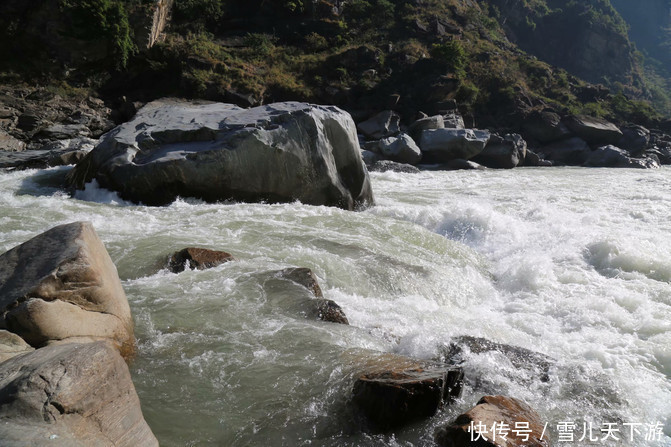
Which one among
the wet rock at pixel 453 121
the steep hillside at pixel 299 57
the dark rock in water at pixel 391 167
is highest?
the steep hillside at pixel 299 57

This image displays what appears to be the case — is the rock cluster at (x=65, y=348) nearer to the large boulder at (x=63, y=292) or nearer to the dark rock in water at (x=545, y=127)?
the large boulder at (x=63, y=292)

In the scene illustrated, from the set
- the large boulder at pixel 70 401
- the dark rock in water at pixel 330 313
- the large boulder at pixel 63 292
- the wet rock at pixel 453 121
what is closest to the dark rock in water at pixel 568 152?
the wet rock at pixel 453 121

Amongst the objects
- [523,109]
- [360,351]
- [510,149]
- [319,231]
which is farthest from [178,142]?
[523,109]

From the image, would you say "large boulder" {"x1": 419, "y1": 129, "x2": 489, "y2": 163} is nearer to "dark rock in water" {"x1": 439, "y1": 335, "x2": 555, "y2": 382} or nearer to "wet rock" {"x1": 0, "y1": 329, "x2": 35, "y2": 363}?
"dark rock in water" {"x1": 439, "y1": 335, "x2": 555, "y2": 382}

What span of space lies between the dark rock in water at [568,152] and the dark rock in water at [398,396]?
26.9 m

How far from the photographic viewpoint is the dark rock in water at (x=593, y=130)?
95.0ft

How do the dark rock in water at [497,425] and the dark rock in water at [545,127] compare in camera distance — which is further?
the dark rock in water at [545,127]

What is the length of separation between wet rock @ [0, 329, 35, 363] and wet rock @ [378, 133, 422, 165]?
17.4m

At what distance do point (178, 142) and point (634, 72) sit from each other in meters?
78.9

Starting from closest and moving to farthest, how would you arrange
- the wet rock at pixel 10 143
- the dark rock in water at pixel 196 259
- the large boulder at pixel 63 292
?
the large boulder at pixel 63 292 → the dark rock in water at pixel 196 259 → the wet rock at pixel 10 143

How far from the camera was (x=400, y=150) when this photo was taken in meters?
19.5

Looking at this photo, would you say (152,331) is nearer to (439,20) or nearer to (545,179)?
(545,179)

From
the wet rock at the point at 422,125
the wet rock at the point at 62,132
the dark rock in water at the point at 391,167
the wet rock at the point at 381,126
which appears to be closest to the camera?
the wet rock at the point at 62,132

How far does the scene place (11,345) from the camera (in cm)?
300
